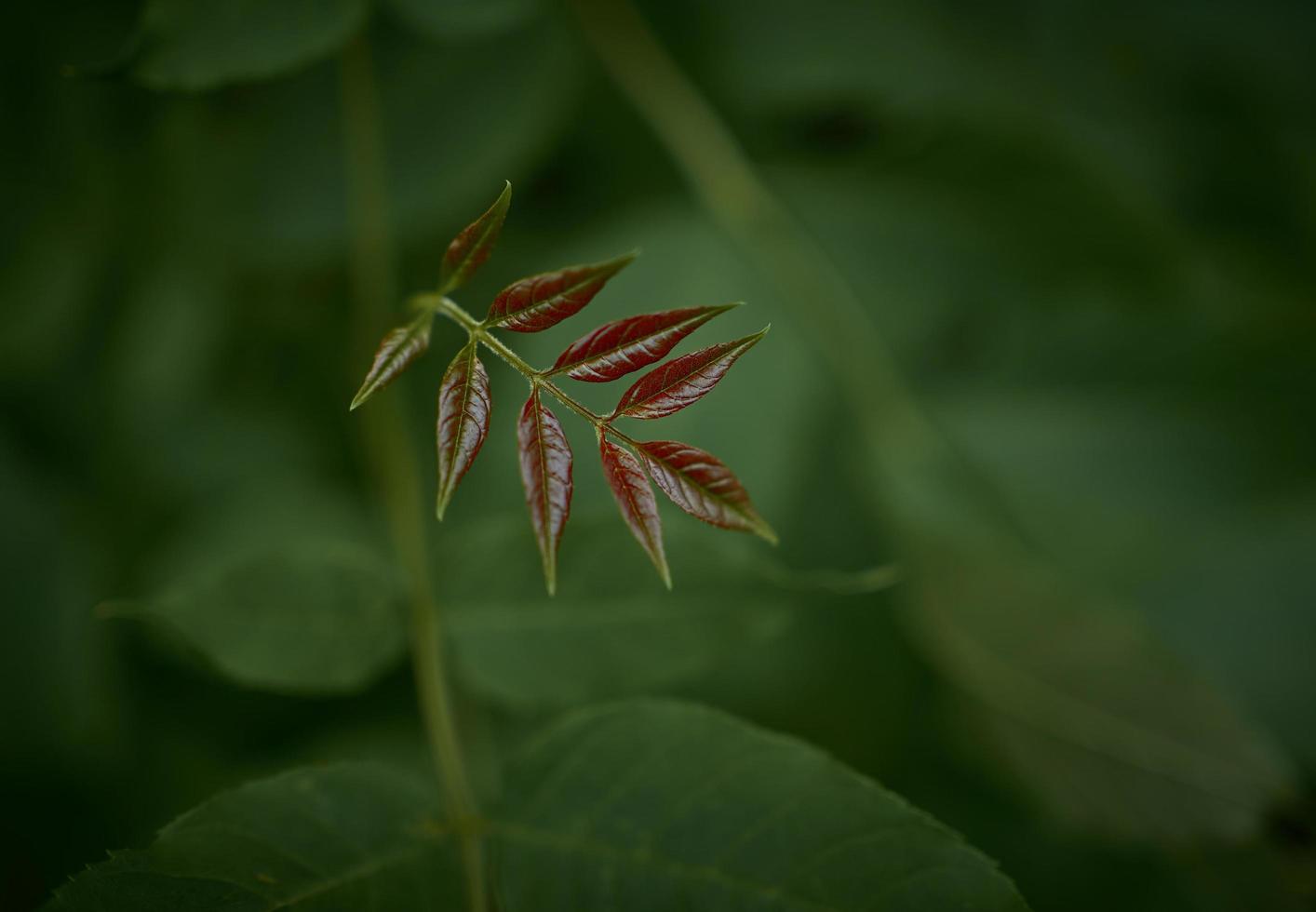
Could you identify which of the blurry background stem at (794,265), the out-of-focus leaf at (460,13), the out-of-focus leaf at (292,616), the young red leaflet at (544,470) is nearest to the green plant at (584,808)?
the young red leaflet at (544,470)

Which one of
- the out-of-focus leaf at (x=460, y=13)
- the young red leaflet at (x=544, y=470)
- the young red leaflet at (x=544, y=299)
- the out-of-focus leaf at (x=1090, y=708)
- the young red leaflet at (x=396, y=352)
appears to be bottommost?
the out-of-focus leaf at (x=1090, y=708)

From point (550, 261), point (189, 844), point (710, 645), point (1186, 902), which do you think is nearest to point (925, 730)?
point (1186, 902)

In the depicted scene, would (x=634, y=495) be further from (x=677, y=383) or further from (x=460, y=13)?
(x=460, y=13)

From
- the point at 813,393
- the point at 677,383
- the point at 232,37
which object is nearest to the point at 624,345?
the point at 677,383

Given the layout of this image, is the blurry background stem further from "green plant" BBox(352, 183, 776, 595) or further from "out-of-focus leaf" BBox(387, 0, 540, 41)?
"green plant" BBox(352, 183, 776, 595)

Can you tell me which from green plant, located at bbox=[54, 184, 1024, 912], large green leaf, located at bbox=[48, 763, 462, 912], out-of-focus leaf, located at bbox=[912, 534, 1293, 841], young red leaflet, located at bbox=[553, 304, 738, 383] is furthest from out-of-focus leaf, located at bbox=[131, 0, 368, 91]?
out-of-focus leaf, located at bbox=[912, 534, 1293, 841]

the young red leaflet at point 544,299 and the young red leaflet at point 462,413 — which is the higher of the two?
the young red leaflet at point 544,299

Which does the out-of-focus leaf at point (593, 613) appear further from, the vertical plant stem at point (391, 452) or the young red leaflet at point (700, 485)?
the young red leaflet at point (700, 485)
